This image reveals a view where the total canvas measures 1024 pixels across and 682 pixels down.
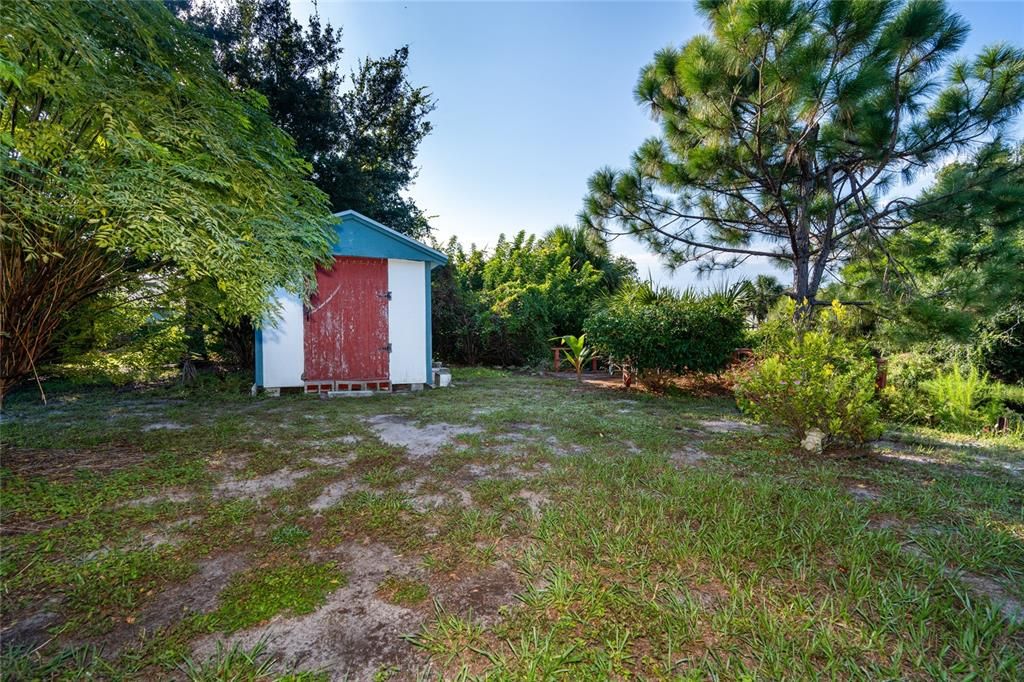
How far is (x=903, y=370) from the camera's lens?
788 cm

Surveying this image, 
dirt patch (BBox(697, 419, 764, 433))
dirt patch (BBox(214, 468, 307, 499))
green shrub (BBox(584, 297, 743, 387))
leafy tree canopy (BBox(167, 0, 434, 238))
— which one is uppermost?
leafy tree canopy (BBox(167, 0, 434, 238))

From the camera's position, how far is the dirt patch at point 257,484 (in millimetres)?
2686

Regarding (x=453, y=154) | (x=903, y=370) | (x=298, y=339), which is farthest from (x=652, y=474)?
(x=903, y=370)

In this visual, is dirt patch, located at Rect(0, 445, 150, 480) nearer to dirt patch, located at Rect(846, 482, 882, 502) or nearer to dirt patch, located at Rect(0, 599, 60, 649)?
dirt patch, located at Rect(0, 599, 60, 649)

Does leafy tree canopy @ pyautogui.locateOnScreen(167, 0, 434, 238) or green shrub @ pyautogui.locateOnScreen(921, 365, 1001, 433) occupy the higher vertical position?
leafy tree canopy @ pyautogui.locateOnScreen(167, 0, 434, 238)

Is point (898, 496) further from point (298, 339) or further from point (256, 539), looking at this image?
point (298, 339)

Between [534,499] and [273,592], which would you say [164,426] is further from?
[534,499]

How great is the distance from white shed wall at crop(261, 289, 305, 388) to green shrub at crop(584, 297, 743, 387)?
17.7 feet

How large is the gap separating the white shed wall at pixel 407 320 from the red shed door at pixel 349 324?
0.14 meters

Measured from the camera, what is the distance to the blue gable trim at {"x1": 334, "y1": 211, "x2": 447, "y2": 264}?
665 centimetres

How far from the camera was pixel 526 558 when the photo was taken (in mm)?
1963

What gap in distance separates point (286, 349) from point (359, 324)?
1243 mm

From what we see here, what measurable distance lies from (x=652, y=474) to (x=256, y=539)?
8.74 ft

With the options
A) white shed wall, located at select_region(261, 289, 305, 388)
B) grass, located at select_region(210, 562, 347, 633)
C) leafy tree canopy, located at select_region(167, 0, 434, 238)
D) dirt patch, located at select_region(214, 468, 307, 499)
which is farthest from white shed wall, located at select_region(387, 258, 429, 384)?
grass, located at select_region(210, 562, 347, 633)
